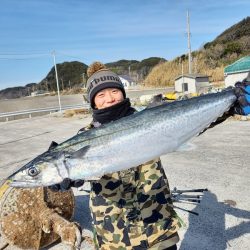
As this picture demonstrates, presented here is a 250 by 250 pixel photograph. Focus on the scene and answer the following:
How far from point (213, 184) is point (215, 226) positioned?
77.6 inches

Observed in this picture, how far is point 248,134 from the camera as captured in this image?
11945 millimetres

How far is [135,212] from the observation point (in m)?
2.67

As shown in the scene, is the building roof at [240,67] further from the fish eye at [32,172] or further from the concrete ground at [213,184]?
the fish eye at [32,172]

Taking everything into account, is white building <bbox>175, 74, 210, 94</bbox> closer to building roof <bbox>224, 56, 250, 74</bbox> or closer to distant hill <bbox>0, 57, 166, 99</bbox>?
building roof <bbox>224, 56, 250, 74</bbox>

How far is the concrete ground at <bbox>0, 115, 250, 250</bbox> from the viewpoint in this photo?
16.3 feet

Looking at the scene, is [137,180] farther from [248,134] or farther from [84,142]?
[248,134]

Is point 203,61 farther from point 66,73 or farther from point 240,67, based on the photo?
point 66,73

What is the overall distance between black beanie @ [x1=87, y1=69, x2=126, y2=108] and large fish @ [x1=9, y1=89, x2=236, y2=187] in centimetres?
36

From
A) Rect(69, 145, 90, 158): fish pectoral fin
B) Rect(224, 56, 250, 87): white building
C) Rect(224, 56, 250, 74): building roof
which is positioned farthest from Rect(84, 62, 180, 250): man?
Rect(224, 56, 250, 74): building roof

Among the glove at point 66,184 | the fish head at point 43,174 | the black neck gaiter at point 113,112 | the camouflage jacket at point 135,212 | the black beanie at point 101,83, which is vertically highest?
the black beanie at point 101,83

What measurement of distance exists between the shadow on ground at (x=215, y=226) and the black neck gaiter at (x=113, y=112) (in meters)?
2.71

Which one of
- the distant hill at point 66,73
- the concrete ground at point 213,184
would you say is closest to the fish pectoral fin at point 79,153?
the concrete ground at point 213,184

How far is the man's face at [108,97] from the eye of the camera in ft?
9.04

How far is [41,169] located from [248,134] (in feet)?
34.6
